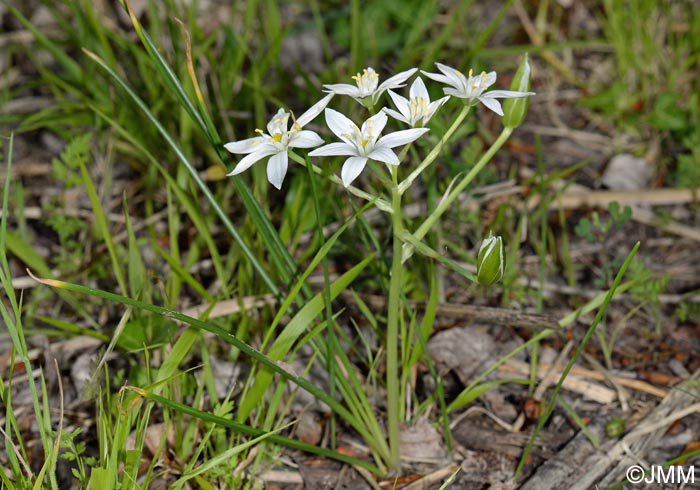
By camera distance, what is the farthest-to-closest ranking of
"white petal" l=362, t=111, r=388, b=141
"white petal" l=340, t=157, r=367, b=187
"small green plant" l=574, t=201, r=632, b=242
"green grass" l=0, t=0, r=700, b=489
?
"small green plant" l=574, t=201, r=632, b=242 < "green grass" l=0, t=0, r=700, b=489 < "white petal" l=362, t=111, r=388, b=141 < "white petal" l=340, t=157, r=367, b=187

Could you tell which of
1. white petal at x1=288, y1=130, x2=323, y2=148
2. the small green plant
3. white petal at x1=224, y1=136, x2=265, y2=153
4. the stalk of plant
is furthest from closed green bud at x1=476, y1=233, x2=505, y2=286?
the small green plant

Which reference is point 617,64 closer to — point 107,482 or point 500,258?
point 500,258

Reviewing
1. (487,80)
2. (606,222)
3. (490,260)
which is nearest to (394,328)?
(490,260)

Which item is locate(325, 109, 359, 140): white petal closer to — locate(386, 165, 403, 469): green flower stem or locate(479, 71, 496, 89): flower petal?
locate(386, 165, 403, 469): green flower stem

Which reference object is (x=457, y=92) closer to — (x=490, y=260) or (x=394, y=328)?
(x=490, y=260)

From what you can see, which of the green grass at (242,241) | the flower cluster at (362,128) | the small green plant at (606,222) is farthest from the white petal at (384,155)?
the small green plant at (606,222)

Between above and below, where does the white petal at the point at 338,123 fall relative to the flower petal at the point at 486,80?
below

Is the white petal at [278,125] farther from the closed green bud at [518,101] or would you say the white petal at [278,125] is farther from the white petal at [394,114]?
the closed green bud at [518,101]
